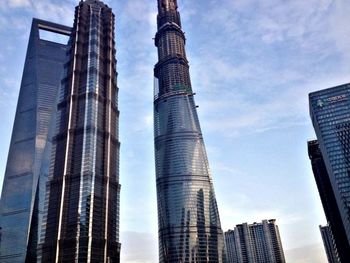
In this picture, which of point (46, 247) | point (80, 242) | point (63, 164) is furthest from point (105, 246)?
point (63, 164)

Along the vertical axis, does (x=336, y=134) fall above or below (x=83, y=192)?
above

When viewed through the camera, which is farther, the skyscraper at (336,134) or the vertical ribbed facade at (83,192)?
the skyscraper at (336,134)

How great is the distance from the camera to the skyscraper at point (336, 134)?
161 m

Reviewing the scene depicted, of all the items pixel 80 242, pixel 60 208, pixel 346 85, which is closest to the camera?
pixel 80 242

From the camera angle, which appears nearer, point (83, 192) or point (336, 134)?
point (336, 134)

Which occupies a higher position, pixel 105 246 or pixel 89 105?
pixel 89 105

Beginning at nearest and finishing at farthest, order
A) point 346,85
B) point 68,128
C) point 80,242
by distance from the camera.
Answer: point 80,242 → point 346,85 → point 68,128

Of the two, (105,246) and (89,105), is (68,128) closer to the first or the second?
(89,105)

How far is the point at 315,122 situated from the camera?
592ft

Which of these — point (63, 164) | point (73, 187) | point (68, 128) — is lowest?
point (73, 187)

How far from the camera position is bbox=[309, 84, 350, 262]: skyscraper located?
A: 161250 mm

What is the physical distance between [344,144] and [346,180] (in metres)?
16.4

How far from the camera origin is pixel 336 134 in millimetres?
168750

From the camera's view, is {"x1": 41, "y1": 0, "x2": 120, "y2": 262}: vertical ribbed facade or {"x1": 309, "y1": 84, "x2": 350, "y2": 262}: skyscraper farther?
{"x1": 309, "y1": 84, "x2": 350, "y2": 262}: skyscraper
